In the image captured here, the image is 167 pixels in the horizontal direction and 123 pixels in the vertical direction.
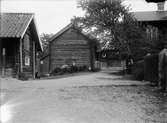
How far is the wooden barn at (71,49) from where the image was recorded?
34.8 metres

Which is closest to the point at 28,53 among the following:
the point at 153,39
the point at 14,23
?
the point at 14,23

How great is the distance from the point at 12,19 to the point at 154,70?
1347 cm

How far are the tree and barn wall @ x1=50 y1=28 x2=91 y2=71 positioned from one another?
6.45 feet

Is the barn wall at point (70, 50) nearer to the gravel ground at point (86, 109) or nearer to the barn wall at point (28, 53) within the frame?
the barn wall at point (28, 53)

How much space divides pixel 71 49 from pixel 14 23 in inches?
615

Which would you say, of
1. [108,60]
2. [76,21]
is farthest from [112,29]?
[108,60]

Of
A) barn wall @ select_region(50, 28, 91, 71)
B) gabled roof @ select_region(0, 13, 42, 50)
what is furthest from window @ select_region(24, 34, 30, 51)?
barn wall @ select_region(50, 28, 91, 71)

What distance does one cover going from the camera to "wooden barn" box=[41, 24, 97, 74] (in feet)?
114

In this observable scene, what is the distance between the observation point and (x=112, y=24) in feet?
107

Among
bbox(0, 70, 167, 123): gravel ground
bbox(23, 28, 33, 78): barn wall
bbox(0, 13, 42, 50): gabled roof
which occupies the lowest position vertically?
bbox(0, 70, 167, 123): gravel ground

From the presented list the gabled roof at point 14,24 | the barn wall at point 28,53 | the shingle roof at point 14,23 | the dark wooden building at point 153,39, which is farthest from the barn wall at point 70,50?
the shingle roof at point 14,23

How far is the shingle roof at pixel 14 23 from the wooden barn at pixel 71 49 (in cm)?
1375

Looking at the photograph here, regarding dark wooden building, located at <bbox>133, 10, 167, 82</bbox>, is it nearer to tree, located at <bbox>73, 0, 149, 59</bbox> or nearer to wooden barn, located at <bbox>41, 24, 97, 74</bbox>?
tree, located at <bbox>73, 0, 149, 59</bbox>

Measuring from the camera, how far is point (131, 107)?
6352 mm
